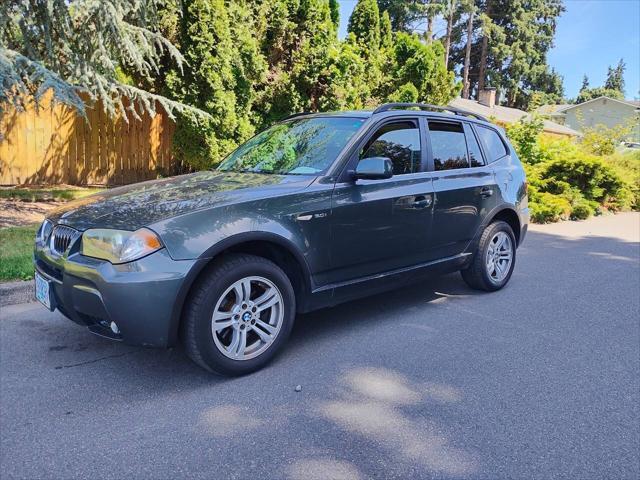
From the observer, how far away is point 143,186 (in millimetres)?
3998

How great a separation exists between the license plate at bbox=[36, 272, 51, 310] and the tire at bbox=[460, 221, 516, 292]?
380cm

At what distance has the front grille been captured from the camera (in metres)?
3.22

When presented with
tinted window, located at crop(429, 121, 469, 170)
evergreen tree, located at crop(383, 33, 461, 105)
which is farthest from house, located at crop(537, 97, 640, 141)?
tinted window, located at crop(429, 121, 469, 170)

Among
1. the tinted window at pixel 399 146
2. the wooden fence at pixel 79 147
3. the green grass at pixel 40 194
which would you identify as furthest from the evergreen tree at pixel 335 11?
the tinted window at pixel 399 146

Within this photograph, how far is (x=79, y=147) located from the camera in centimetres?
1163

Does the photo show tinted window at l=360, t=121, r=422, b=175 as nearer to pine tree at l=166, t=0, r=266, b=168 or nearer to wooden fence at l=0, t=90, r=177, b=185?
pine tree at l=166, t=0, r=266, b=168

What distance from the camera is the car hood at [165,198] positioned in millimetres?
3133

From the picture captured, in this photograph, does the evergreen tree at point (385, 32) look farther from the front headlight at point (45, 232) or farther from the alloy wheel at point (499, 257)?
the front headlight at point (45, 232)

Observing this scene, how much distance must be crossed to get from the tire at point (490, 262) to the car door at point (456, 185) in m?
0.25

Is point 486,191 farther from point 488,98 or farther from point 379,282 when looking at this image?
point 488,98

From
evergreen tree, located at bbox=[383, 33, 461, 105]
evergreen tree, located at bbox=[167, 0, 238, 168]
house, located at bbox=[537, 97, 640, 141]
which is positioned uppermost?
house, located at bbox=[537, 97, 640, 141]

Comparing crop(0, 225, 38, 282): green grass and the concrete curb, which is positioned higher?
crop(0, 225, 38, 282): green grass

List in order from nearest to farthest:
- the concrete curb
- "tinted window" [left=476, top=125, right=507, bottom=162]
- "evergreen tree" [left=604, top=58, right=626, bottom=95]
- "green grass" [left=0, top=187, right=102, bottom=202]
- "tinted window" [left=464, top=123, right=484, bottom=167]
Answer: the concrete curb < "tinted window" [left=464, top=123, right=484, bottom=167] < "tinted window" [left=476, top=125, right=507, bottom=162] < "green grass" [left=0, top=187, right=102, bottom=202] < "evergreen tree" [left=604, top=58, right=626, bottom=95]

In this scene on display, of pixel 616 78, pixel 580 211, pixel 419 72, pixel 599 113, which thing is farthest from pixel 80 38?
pixel 616 78
